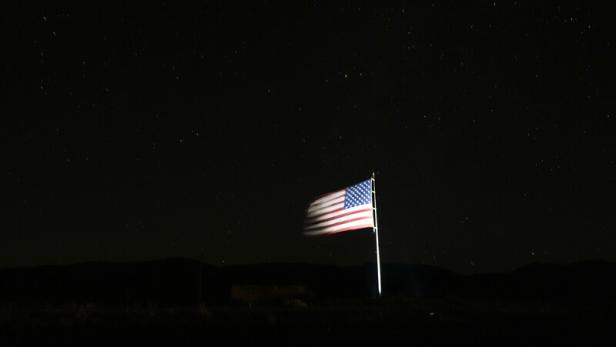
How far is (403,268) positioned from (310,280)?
14368mm

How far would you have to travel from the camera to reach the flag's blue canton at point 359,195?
23.0 metres

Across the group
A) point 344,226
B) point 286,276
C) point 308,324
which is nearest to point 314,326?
point 308,324

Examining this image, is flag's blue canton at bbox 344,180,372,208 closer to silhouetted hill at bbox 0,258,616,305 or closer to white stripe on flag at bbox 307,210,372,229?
white stripe on flag at bbox 307,210,372,229

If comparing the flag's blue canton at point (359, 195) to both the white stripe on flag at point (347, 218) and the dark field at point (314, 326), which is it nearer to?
the white stripe on flag at point (347, 218)

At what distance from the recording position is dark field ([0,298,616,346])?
1420cm

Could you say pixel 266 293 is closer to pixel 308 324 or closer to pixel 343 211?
pixel 343 211

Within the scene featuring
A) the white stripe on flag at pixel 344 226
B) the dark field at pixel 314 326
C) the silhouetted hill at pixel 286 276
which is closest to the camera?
the dark field at pixel 314 326

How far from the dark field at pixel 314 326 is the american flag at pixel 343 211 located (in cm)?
289

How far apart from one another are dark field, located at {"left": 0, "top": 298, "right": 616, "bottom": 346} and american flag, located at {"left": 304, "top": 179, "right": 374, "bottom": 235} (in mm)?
2895

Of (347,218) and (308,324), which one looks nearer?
(308,324)

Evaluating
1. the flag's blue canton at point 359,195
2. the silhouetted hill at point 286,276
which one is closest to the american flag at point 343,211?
the flag's blue canton at point 359,195

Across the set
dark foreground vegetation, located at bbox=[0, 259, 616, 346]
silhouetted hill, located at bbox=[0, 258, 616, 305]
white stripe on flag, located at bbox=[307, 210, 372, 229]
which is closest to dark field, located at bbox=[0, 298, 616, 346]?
dark foreground vegetation, located at bbox=[0, 259, 616, 346]

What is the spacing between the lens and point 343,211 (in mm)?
23625

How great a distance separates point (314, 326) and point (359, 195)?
7449 millimetres
